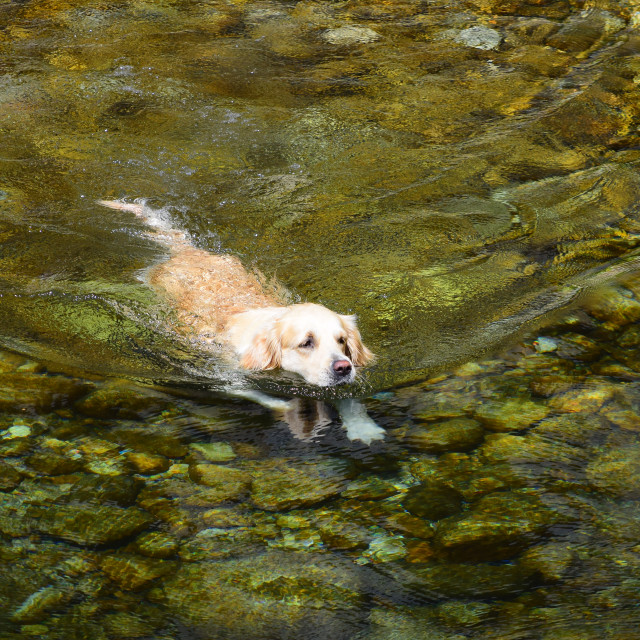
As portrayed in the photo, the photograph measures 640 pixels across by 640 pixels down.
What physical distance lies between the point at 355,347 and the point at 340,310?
0.80 meters

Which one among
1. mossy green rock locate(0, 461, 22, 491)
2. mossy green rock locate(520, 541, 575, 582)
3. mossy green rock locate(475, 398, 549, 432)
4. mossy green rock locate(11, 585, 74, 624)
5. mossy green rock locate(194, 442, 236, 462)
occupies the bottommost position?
mossy green rock locate(475, 398, 549, 432)

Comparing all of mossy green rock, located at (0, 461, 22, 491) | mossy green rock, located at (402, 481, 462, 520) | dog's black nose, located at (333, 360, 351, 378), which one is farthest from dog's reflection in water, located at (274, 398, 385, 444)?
mossy green rock, located at (0, 461, 22, 491)

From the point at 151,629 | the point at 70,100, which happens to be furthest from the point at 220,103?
the point at 151,629

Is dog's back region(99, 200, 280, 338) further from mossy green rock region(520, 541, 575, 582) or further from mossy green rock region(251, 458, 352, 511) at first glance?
mossy green rock region(520, 541, 575, 582)

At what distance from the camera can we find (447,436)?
4059 millimetres

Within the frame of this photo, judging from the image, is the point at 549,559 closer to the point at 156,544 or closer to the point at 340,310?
the point at 156,544

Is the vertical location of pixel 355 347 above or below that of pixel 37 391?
below

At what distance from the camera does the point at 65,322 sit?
5.35 metres

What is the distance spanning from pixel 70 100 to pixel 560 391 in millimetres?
7112

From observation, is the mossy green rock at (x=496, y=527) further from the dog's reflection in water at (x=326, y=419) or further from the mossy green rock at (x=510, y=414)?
the dog's reflection in water at (x=326, y=419)

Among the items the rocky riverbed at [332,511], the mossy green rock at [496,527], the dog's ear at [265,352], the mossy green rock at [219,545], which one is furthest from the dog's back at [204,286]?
the mossy green rock at [496,527]

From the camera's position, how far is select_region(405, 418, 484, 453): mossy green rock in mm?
3973

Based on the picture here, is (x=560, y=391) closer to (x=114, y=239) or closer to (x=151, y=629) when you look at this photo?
(x=151, y=629)

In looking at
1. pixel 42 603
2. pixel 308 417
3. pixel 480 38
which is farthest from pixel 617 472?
pixel 480 38
